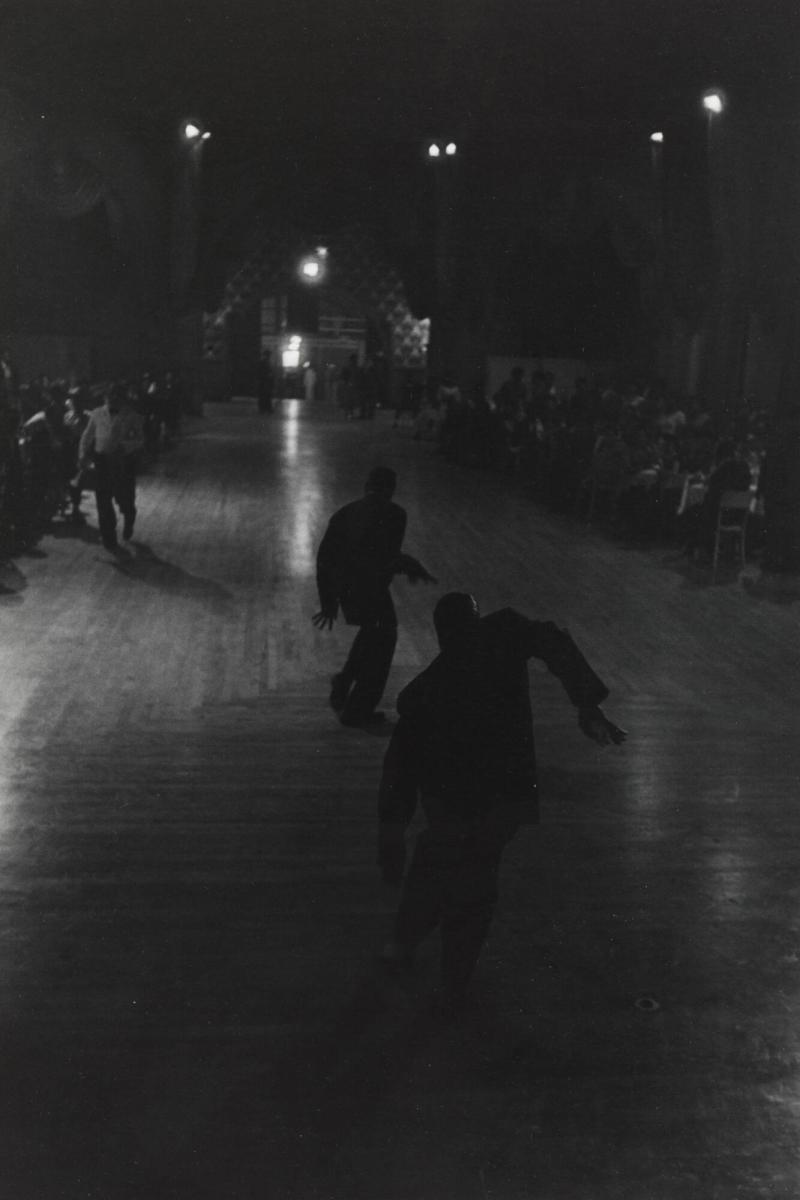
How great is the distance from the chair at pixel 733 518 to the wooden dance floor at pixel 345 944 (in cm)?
291

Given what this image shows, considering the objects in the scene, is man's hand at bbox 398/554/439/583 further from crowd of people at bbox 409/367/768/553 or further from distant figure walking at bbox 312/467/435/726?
crowd of people at bbox 409/367/768/553

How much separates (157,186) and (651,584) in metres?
15.1

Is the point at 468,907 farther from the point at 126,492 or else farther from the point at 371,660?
the point at 126,492

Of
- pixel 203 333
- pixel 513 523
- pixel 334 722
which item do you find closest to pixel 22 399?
pixel 513 523

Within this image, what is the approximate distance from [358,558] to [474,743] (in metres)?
3.02

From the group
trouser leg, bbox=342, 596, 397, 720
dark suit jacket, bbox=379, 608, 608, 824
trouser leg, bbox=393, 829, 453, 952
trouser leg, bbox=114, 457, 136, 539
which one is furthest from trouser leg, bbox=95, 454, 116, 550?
dark suit jacket, bbox=379, 608, 608, 824

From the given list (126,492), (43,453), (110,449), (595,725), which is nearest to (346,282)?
(43,453)

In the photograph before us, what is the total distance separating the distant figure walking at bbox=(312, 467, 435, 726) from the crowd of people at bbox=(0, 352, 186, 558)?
5.65m

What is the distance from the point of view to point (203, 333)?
32.6 m

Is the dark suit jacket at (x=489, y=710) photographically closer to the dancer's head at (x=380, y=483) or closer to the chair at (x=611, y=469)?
the dancer's head at (x=380, y=483)

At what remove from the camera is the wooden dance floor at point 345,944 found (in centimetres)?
366

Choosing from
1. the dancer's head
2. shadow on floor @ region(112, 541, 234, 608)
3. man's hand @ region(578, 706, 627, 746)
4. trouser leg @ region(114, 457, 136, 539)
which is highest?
the dancer's head

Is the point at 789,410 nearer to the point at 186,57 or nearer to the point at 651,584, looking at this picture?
the point at 651,584

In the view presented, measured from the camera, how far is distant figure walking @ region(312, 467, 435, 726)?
7125mm
